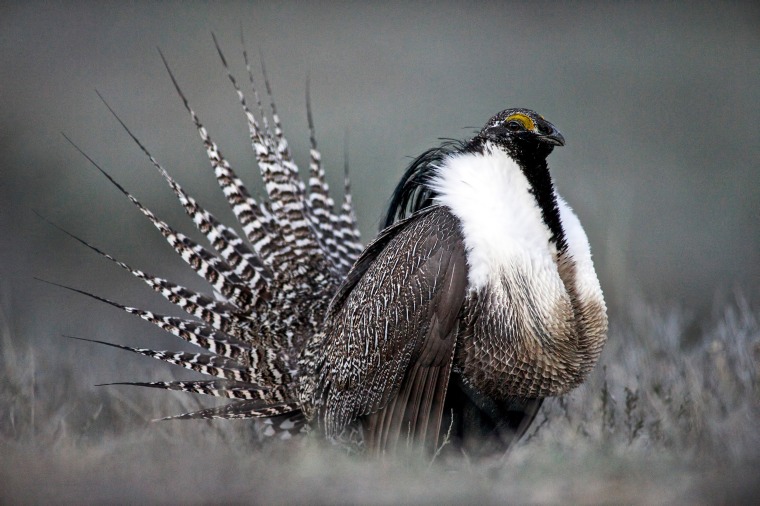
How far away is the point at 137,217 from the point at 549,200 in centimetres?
514

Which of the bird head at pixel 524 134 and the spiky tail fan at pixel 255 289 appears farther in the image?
the spiky tail fan at pixel 255 289

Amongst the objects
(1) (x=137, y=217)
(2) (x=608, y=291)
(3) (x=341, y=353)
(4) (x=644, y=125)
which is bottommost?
(3) (x=341, y=353)

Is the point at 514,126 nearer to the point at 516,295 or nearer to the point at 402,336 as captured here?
the point at 516,295

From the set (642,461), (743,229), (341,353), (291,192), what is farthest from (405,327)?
(743,229)

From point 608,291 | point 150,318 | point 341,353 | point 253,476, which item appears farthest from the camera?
point 608,291

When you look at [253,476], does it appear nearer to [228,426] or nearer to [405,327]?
[405,327]

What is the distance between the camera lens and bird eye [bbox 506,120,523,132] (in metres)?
2.99

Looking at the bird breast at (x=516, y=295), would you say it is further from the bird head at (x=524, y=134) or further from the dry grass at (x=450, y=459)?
the dry grass at (x=450, y=459)

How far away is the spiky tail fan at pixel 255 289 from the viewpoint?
3.46m

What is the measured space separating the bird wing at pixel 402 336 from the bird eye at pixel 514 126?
14.2 inches

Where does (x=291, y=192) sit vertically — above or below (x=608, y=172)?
below

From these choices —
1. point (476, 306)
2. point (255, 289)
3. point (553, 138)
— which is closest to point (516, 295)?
point (476, 306)

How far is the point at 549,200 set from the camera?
2.99 metres

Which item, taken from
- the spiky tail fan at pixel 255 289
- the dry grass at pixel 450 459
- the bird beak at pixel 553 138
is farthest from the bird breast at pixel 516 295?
the spiky tail fan at pixel 255 289
